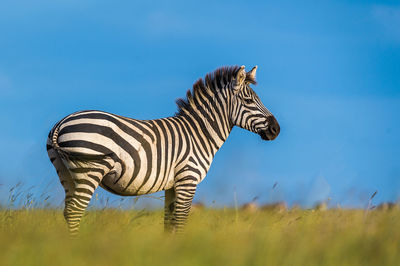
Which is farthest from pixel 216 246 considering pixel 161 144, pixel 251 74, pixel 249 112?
pixel 251 74

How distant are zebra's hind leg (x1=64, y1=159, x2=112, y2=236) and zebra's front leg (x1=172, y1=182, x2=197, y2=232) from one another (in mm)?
1538

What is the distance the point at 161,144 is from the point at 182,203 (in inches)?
48.2

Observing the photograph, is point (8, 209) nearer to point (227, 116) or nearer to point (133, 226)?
point (133, 226)

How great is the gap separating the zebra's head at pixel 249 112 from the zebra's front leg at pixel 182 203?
6.20 ft

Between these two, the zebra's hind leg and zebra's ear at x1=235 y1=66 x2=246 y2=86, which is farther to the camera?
zebra's ear at x1=235 y1=66 x2=246 y2=86

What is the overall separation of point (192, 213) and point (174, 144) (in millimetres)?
1642

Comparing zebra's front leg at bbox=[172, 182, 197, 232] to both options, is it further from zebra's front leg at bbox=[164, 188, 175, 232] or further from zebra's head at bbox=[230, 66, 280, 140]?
zebra's head at bbox=[230, 66, 280, 140]

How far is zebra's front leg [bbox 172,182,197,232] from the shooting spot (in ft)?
27.4

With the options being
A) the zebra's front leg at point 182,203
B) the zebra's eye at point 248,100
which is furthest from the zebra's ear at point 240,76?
the zebra's front leg at point 182,203

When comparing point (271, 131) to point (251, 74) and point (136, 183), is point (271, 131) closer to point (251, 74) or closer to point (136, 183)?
point (251, 74)

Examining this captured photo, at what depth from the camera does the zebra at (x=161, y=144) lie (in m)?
7.58

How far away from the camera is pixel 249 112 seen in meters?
9.20

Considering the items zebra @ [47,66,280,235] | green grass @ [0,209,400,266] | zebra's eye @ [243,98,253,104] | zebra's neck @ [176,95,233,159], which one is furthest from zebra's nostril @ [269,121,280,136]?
green grass @ [0,209,400,266]

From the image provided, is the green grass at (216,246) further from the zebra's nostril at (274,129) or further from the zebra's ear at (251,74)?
the zebra's ear at (251,74)
